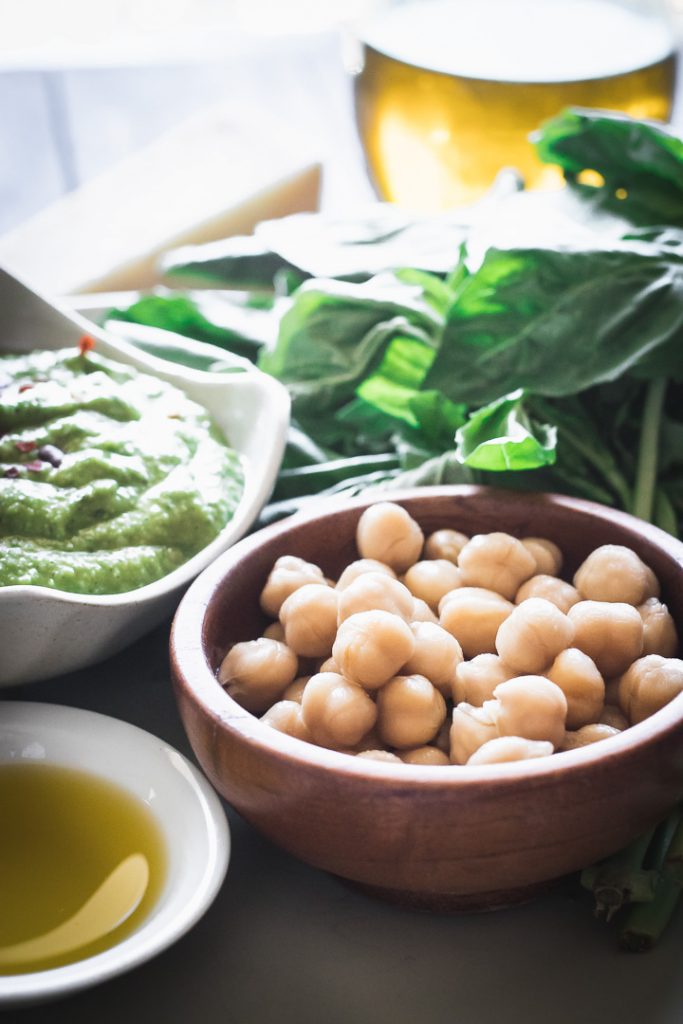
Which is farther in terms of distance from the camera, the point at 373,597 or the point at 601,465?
the point at 601,465

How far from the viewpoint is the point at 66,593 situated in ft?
2.54

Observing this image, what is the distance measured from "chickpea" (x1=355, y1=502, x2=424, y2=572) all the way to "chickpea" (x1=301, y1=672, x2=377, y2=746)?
16cm

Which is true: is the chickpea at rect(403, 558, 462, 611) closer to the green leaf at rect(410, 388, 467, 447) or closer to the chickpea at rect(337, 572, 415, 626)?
the chickpea at rect(337, 572, 415, 626)

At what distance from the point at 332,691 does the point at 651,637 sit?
0.72ft

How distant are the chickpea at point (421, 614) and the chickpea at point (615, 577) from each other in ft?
0.35

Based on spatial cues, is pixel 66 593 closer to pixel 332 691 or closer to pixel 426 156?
pixel 332 691

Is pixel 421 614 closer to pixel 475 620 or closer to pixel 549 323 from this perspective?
pixel 475 620

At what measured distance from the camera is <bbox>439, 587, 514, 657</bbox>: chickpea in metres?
0.76

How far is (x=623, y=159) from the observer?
1.13 metres

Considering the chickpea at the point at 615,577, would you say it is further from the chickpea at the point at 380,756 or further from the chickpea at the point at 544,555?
the chickpea at the point at 380,756

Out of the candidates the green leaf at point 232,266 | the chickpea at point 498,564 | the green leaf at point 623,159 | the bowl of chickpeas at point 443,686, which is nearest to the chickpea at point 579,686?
the bowl of chickpeas at point 443,686

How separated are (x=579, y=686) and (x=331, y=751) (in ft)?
0.55

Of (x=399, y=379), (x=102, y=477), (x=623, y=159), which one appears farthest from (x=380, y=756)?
(x=623, y=159)

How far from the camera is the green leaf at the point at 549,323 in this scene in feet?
3.16
